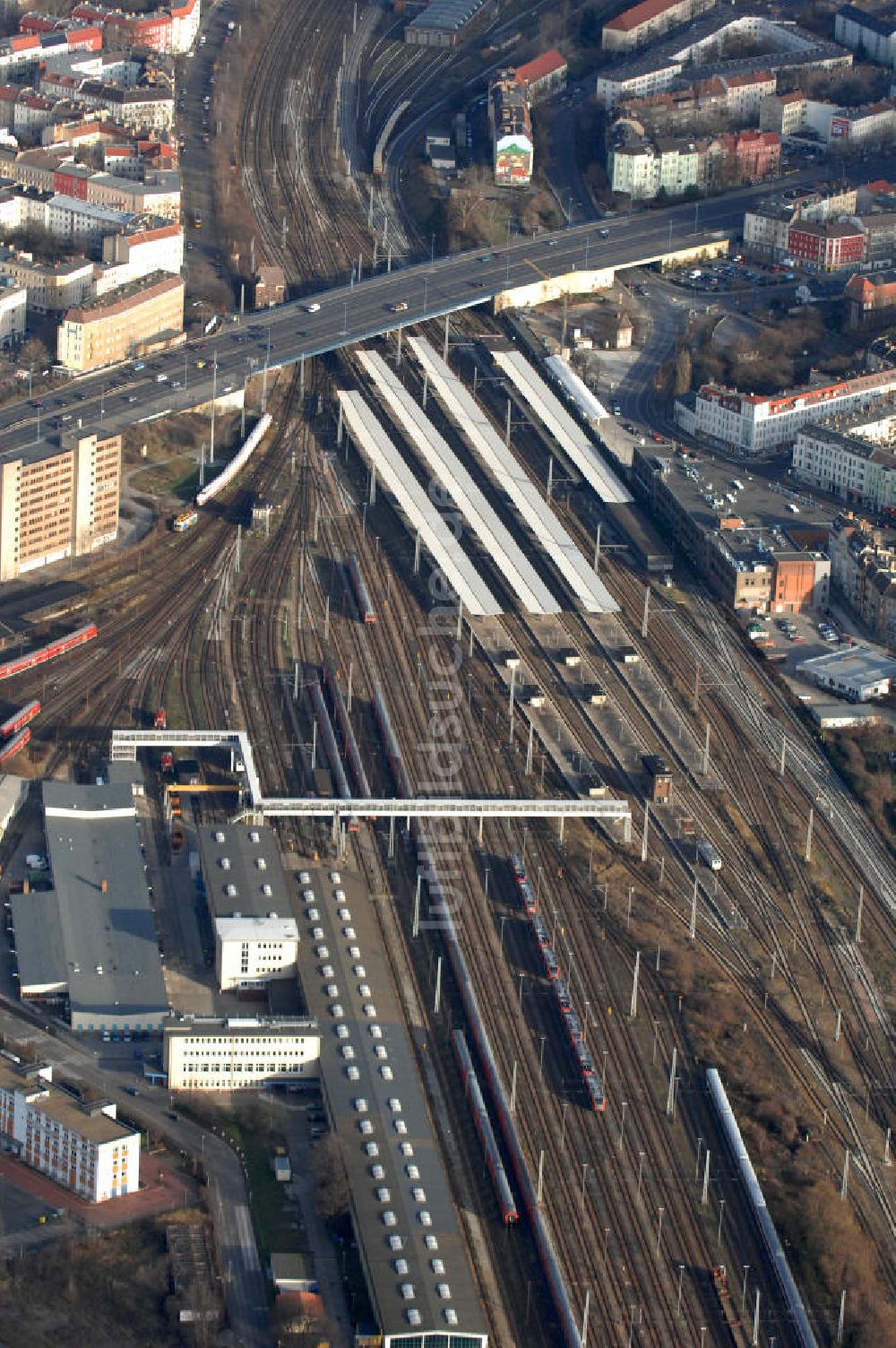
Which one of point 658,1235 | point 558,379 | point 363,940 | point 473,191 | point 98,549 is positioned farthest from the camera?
point 473,191

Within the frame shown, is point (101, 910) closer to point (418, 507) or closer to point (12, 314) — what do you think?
point (418, 507)

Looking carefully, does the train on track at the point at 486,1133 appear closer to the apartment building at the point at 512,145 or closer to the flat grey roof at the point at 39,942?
the flat grey roof at the point at 39,942

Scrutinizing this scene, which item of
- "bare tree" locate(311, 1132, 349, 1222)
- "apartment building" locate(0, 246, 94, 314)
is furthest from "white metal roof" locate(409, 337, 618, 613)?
"bare tree" locate(311, 1132, 349, 1222)

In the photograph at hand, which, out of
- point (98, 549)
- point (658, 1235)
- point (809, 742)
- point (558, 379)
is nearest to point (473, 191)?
point (558, 379)

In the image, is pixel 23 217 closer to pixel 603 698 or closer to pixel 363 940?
pixel 603 698

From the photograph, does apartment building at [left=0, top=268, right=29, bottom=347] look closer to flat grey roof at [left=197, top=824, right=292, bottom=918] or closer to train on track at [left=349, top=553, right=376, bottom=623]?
train on track at [left=349, top=553, right=376, bottom=623]

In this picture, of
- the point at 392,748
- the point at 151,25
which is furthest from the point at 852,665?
the point at 151,25
